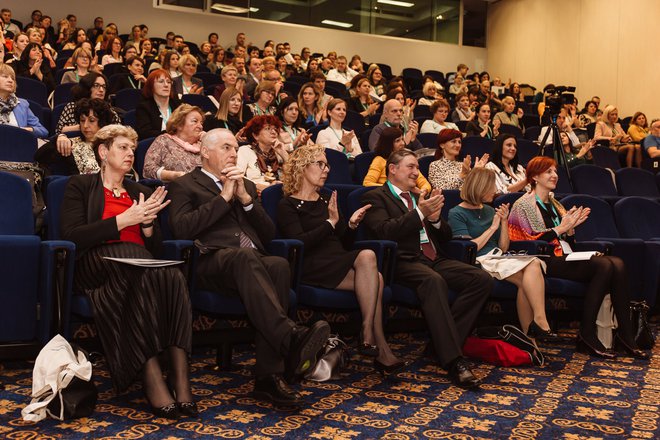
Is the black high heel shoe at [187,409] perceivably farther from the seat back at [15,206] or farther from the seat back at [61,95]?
the seat back at [61,95]

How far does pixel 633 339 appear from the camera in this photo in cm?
358

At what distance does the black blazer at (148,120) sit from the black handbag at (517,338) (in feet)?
7.92

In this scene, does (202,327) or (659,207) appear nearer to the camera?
(202,327)

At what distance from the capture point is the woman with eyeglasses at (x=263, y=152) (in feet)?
13.4

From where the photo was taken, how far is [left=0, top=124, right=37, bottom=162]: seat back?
11.5 ft

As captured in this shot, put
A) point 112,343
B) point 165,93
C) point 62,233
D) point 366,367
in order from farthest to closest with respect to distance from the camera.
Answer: point 165,93 → point 366,367 → point 62,233 → point 112,343

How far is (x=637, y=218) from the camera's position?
4.59 m

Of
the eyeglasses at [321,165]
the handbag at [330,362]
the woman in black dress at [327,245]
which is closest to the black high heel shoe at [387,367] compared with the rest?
the woman in black dress at [327,245]

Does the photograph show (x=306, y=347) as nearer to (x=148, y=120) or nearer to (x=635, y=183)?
(x=148, y=120)

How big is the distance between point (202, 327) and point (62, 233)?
79 centimetres

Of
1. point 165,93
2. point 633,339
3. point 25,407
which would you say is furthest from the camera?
point 165,93

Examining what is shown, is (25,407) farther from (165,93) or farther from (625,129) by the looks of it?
(625,129)

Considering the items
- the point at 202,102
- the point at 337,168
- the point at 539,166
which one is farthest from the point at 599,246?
the point at 202,102

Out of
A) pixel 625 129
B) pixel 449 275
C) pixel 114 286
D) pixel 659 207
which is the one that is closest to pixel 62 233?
pixel 114 286
